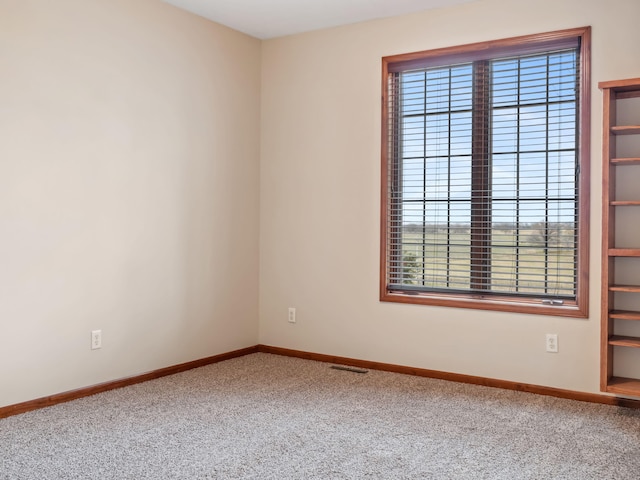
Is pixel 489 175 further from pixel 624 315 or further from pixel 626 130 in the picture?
pixel 624 315

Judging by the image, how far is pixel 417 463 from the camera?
105 inches

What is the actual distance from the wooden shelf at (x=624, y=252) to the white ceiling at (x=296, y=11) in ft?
6.11

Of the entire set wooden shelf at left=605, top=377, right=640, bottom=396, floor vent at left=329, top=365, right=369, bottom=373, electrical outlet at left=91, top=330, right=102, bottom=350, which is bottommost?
floor vent at left=329, top=365, right=369, bottom=373

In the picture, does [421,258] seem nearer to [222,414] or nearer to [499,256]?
[499,256]

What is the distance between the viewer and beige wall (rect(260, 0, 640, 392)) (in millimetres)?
3613

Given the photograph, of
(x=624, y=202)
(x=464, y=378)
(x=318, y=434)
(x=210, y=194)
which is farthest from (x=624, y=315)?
(x=210, y=194)

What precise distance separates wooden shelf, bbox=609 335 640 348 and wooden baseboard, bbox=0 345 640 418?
38cm

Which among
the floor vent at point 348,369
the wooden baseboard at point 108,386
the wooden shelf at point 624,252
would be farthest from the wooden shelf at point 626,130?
the wooden baseboard at point 108,386

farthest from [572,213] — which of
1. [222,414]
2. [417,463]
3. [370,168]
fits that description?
[222,414]

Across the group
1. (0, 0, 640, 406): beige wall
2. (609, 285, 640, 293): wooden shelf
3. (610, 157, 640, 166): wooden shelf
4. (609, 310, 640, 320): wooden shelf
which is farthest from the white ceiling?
(609, 310, 640, 320): wooden shelf

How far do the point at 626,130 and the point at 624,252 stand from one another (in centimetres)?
67

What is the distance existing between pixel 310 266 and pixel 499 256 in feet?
4.73

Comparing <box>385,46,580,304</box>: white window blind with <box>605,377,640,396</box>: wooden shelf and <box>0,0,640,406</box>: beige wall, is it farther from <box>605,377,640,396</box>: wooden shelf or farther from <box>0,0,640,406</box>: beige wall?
<box>605,377,640,396</box>: wooden shelf

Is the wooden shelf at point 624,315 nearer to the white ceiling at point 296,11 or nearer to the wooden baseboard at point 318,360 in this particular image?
the wooden baseboard at point 318,360
